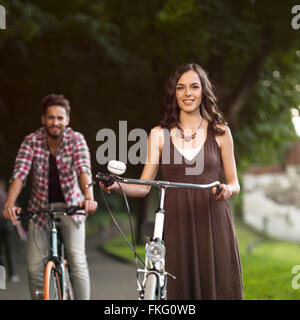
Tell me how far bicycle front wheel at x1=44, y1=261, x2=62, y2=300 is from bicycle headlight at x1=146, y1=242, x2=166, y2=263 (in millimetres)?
1640

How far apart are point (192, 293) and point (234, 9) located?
8.15 metres

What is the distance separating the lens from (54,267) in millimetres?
5156

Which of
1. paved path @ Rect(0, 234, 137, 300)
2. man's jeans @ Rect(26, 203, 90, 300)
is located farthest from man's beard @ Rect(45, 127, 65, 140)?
paved path @ Rect(0, 234, 137, 300)

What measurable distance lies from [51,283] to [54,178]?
909 millimetres

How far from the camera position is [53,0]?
14.5 metres

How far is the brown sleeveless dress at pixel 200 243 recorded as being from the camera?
390 cm

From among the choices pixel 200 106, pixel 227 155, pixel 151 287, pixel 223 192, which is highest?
pixel 200 106

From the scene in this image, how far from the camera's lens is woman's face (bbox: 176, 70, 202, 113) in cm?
403

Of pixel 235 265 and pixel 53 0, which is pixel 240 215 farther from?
pixel 235 265

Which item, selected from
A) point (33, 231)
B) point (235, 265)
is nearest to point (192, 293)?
point (235, 265)
